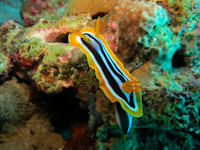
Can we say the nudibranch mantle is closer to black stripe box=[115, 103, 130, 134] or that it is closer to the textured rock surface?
black stripe box=[115, 103, 130, 134]

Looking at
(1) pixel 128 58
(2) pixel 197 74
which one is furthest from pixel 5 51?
(2) pixel 197 74

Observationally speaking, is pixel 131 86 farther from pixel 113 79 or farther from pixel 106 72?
pixel 106 72

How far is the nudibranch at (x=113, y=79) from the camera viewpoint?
177cm

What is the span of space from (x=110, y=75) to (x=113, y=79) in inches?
2.8

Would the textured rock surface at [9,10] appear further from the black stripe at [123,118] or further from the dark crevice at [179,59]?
the dark crevice at [179,59]

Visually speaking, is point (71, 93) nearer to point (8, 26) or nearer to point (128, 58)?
point (128, 58)

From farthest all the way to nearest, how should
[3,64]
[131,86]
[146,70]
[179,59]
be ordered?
[3,64] < [179,59] < [146,70] < [131,86]

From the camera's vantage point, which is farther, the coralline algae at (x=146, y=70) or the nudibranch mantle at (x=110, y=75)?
the coralline algae at (x=146, y=70)

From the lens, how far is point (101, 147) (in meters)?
2.18

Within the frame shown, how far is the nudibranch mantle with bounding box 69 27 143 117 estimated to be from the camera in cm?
177

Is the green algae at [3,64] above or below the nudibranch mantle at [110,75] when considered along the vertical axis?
above

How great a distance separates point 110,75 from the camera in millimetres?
1870

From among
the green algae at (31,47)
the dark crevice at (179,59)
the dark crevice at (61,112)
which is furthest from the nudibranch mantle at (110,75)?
the dark crevice at (61,112)

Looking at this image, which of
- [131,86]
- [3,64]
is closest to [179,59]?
[131,86]
